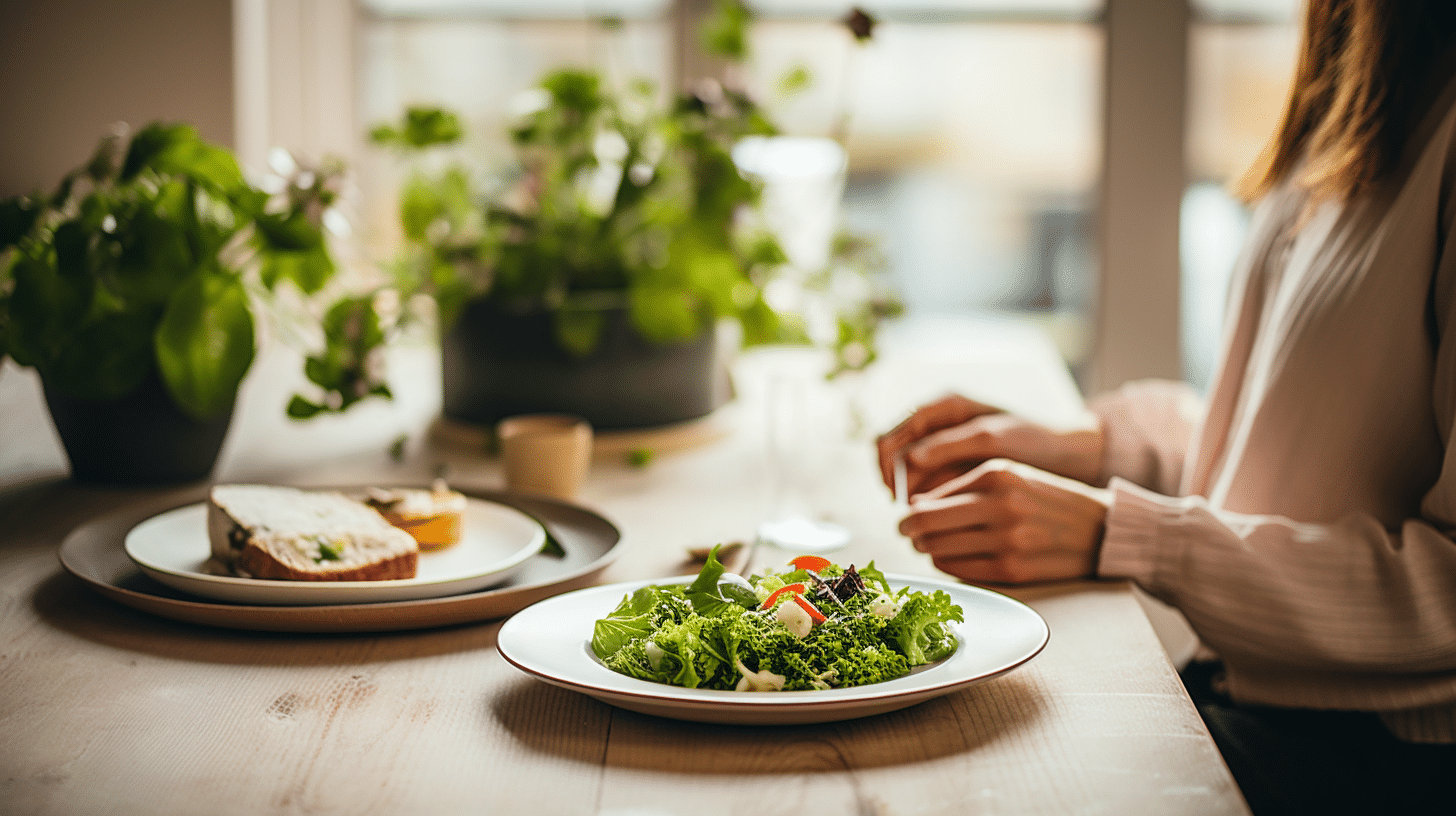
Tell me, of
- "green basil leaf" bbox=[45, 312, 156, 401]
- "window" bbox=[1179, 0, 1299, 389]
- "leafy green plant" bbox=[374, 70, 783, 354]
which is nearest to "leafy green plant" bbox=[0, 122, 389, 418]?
"green basil leaf" bbox=[45, 312, 156, 401]

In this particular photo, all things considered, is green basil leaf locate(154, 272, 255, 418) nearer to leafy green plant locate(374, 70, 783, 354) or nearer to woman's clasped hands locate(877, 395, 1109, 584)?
leafy green plant locate(374, 70, 783, 354)

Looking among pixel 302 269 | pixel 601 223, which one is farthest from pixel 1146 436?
pixel 302 269

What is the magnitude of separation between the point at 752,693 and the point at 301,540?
1.25 ft

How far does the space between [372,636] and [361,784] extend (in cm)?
22

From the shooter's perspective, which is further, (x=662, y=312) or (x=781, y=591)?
(x=662, y=312)

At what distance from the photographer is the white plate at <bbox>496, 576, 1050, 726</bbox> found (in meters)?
0.56

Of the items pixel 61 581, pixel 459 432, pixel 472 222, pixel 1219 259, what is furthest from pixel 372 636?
pixel 1219 259

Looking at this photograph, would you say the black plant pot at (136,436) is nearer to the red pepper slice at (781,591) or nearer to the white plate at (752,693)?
the white plate at (752,693)

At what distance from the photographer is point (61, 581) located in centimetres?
84

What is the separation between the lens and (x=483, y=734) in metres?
0.60

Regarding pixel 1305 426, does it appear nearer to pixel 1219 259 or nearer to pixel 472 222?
pixel 472 222

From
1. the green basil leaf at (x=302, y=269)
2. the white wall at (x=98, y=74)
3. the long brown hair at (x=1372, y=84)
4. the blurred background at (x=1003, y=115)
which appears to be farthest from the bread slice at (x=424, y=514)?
the blurred background at (x=1003, y=115)

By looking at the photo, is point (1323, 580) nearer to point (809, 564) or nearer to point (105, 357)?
point (809, 564)

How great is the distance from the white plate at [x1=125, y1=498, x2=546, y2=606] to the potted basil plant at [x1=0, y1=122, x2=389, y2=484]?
0.17 metres
